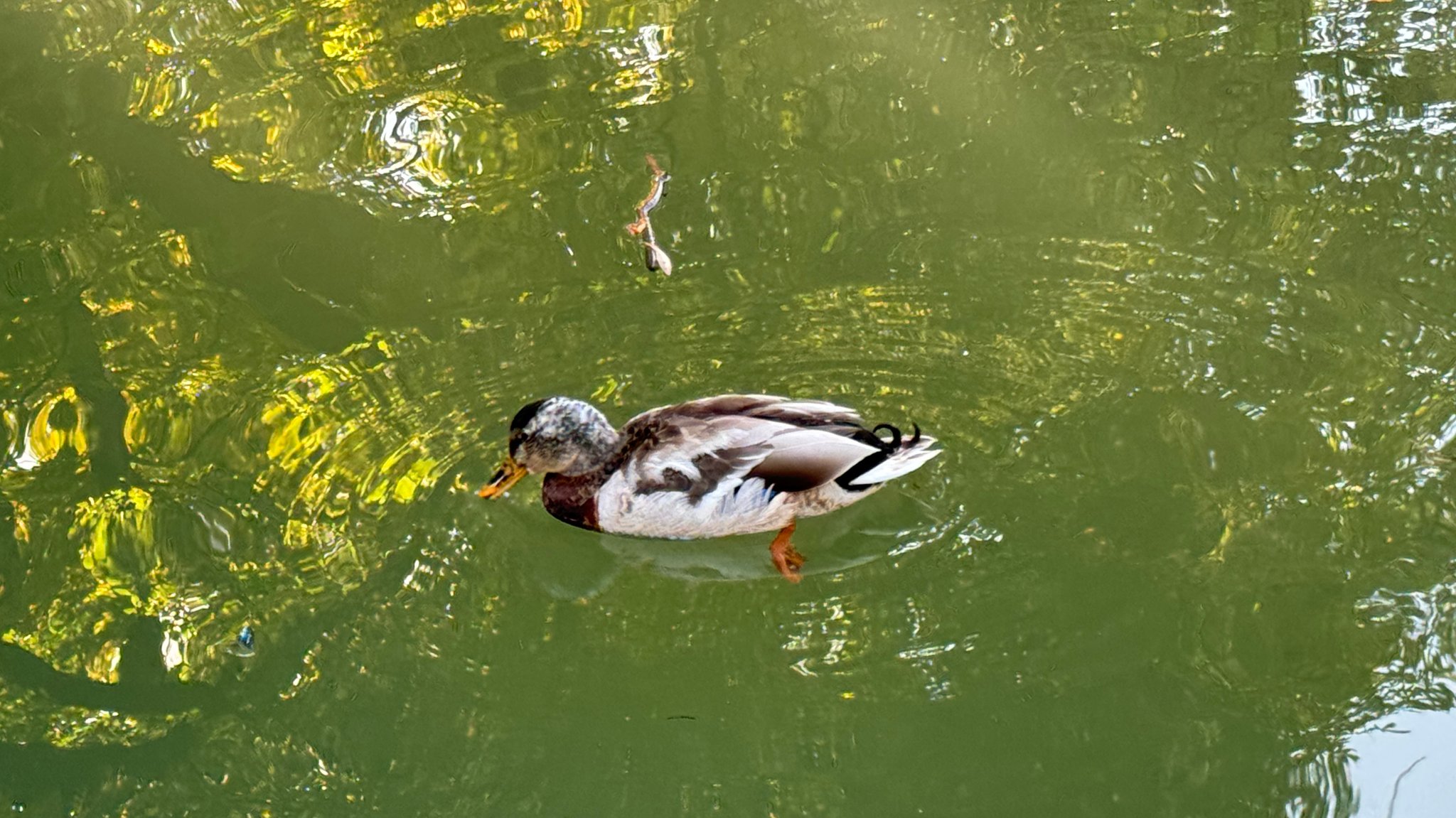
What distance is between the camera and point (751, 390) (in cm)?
525

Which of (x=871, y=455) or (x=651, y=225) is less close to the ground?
(x=651, y=225)

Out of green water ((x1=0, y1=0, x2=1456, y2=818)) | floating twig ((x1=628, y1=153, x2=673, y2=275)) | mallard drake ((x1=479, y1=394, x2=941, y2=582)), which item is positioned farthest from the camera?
floating twig ((x1=628, y1=153, x2=673, y2=275))

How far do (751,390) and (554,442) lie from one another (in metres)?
0.82

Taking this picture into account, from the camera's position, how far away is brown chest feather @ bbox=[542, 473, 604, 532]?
4852mm

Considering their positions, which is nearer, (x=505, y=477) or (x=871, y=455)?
(x=871, y=455)

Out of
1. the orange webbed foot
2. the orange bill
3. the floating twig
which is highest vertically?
the floating twig

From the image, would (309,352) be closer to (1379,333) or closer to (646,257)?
(646,257)

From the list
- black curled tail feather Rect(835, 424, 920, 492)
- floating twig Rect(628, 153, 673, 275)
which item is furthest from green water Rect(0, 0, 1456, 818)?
black curled tail feather Rect(835, 424, 920, 492)

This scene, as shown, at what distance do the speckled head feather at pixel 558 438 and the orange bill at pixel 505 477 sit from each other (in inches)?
1.8

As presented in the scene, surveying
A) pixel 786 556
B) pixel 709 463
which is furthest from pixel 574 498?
pixel 786 556

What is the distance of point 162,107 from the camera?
7.37 m

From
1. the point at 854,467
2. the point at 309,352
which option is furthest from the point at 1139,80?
the point at 309,352

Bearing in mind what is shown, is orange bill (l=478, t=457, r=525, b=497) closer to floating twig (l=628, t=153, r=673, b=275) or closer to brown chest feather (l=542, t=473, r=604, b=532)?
brown chest feather (l=542, t=473, r=604, b=532)

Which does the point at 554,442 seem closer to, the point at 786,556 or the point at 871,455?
the point at 786,556
